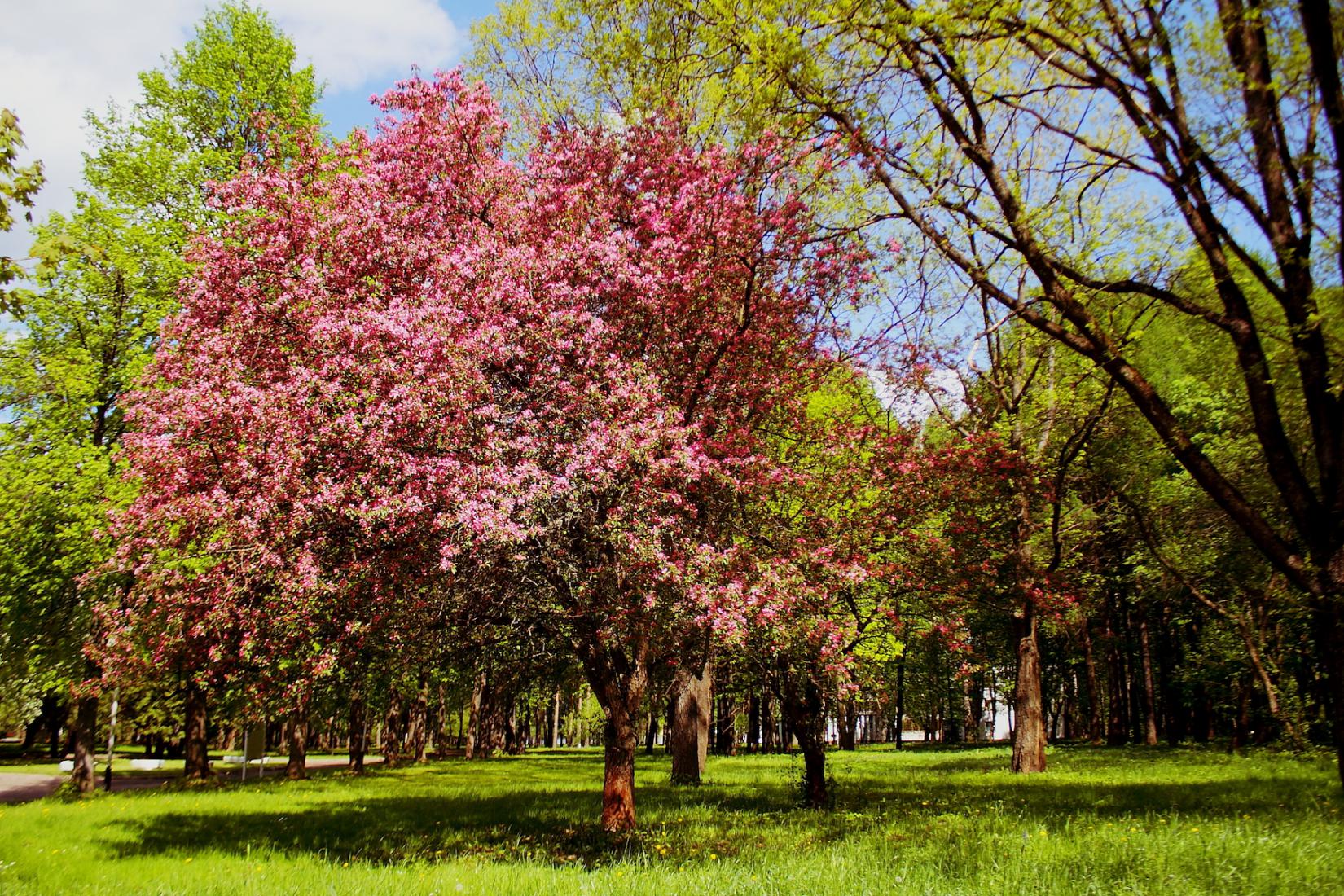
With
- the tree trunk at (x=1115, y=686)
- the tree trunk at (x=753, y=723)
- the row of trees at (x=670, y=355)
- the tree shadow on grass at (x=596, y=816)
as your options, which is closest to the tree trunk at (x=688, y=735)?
the tree shadow on grass at (x=596, y=816)

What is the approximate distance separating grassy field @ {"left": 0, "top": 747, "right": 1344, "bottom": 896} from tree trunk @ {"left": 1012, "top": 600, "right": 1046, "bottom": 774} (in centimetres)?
160

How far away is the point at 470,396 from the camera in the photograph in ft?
31.9

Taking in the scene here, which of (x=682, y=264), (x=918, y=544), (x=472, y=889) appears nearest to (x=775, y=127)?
(x=682, y=264)

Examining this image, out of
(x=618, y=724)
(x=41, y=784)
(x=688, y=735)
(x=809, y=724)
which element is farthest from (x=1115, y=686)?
(x=41, y=784)

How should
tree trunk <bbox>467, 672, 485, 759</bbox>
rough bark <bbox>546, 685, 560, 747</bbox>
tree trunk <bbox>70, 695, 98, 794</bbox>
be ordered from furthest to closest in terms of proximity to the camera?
1. rough bark <bbox>546, 685, 560, 747</bbox>
2. tree trunk <bbox>467, 672, 485, 759</bbox>
3. tree trunk <bbox>70, 695, 98, 794</bbox>

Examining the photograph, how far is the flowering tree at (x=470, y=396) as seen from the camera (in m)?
9.55

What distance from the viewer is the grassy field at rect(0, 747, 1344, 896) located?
714 cm

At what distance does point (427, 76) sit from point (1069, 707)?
6593 centimetres

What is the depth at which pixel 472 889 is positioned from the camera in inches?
285

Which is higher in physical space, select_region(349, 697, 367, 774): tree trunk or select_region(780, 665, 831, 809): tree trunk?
select_region(780, 665, 831, 809): tree trunk

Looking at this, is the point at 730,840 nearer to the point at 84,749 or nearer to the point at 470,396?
the point at 470,396

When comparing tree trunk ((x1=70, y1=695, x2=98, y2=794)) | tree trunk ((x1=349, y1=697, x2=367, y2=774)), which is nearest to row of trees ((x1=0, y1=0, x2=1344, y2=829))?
tree trunk ((x1=70, y1=695, x2=98, y2=794))

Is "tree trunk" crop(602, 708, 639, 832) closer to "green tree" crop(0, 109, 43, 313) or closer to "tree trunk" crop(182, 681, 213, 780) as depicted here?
"green tree" crop(0, 109, 43, 313)

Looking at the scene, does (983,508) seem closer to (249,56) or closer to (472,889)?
(472,889)
